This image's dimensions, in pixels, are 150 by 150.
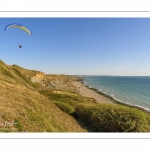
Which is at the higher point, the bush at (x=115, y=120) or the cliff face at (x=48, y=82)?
the cliff face at (x=48, y=82)

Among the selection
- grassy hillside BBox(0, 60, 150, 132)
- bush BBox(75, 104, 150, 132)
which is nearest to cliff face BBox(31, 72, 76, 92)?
grassy hillside BBox(0, 60, 150, 132)

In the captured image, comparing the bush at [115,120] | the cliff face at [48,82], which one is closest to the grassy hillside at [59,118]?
the bush at [115,120]

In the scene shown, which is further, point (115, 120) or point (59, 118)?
point (115, 120)

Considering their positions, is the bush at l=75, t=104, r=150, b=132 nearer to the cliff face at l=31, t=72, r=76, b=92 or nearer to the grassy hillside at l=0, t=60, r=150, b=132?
the grassy hillside at l=0, t=60, r=150, b=132

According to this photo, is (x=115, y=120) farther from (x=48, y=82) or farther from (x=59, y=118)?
(x=48, y=82)

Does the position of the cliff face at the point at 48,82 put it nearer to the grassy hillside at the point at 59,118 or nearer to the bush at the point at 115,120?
the grassy hillside at the point at 59,118

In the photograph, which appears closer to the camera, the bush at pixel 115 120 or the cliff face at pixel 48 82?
the bush at pixel 115 120

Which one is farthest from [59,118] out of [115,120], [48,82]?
[48,82]
